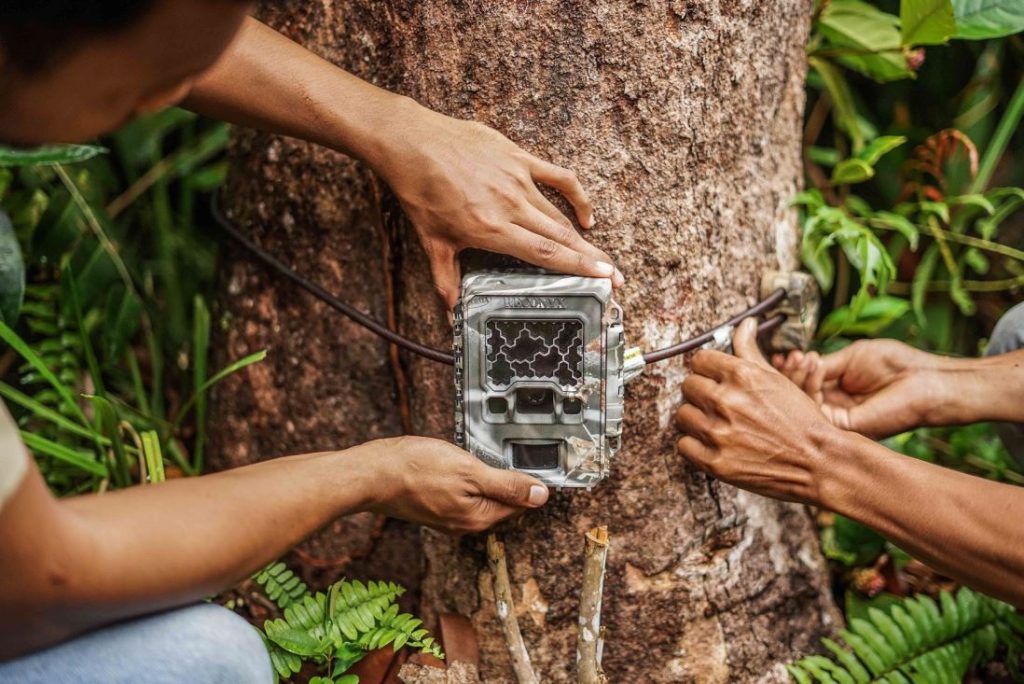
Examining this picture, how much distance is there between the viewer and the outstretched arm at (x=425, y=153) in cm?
149

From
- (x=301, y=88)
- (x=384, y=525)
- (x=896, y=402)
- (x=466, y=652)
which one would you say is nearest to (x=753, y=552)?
(x=896, y=402)

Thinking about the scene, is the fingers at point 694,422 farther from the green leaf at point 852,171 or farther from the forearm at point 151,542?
the green leaf at point 852,171

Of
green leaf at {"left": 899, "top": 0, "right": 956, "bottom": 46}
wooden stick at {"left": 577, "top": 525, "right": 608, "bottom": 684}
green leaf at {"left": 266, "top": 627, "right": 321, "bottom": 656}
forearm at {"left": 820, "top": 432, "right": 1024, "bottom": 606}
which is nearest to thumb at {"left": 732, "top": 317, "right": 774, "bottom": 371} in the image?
forearm at {"left": 820, "top": 432, "right": 1024, "bottom": 606}

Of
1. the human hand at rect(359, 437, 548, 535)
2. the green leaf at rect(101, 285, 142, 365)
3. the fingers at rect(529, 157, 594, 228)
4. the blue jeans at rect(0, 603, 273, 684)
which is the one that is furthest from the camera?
the green leaf at rect(101, 285, 142, 365)

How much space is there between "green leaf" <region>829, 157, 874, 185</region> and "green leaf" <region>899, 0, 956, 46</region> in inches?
11.2

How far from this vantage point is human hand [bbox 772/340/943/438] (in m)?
1.87

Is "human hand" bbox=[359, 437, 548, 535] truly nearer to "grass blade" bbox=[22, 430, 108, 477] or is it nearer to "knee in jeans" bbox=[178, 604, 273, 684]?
"knee in jeans" bbox=[178, 604, 273, 684]

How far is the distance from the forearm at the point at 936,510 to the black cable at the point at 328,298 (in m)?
0.72

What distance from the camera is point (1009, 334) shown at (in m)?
1.96

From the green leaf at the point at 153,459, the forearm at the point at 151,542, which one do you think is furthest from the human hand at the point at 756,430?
the green leaf at the point at 153,459

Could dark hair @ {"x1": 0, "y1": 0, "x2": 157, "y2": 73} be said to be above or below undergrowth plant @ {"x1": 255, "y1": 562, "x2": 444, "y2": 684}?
above

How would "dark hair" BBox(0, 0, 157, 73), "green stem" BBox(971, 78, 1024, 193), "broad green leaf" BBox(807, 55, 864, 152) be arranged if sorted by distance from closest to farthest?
"dark hair" BBox(0, 0, 157, 73), "broad green leaf" BBox(807, 55, 864, 152), "green stem" BBox(971, 78, 1024, 193)

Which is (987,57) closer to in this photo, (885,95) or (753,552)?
(885,95)

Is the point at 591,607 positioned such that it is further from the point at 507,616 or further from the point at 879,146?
the point at 879,146
